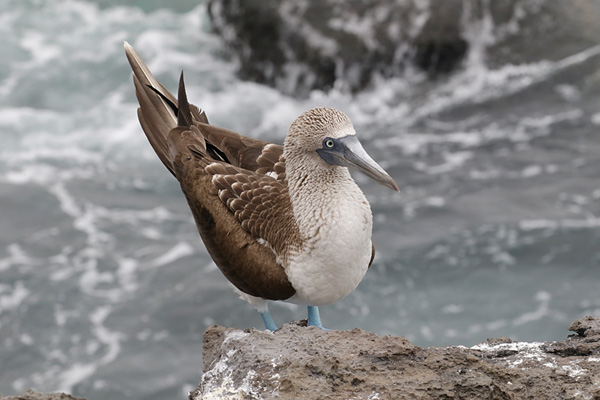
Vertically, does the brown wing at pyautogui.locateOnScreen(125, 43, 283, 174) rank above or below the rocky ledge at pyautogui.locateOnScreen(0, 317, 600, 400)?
above

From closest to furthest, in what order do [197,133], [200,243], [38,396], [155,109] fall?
1. [38,396]
2. [197,133]
3. [155,109]
4. [200,243]

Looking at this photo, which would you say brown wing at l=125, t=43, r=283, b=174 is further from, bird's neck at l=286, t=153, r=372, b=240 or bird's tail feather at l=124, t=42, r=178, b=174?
bird's neck at l=286, t=153, r=372, b=240

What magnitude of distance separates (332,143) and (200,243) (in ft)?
23.6

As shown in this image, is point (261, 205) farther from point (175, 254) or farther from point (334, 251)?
point (175, 254)

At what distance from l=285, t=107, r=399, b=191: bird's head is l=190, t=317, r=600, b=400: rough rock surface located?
1155 millimetres

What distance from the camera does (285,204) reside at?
18.0 feet

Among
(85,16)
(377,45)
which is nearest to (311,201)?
(377,45)

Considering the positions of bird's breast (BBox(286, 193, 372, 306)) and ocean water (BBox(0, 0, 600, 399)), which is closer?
bird's breast (BBox(286, 193, 372, 306))

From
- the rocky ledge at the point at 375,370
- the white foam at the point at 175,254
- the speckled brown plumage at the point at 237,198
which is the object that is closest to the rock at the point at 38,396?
the rocky ledge at the point at 375,370

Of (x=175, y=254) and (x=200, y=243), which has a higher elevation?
(x=200, y=243)

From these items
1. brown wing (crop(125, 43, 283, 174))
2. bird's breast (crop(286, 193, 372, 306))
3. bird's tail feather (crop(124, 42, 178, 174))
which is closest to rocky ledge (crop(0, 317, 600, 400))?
bird's breast (crop(286, 193, 372, 306))

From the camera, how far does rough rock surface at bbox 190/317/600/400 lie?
372cm

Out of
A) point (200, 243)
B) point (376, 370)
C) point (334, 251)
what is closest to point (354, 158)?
point (334, 251)

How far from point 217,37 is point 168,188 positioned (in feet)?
17.5
